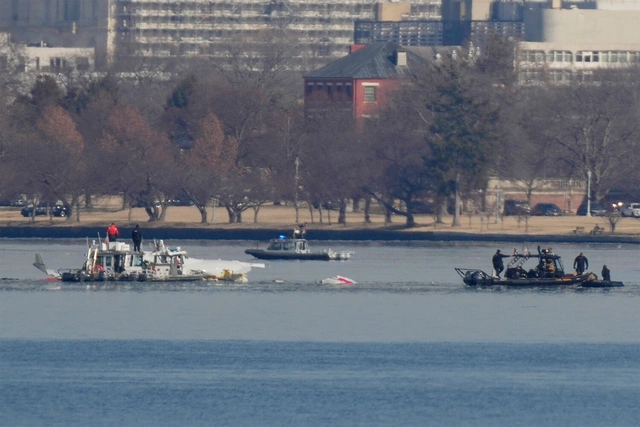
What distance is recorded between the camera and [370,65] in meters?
148

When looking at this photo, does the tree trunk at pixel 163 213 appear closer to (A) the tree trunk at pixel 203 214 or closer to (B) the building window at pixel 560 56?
(A) the tree trunk at pixel 203 214

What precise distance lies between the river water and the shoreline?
26.3m

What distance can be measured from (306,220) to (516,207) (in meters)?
14.2

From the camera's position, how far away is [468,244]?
4225 inches

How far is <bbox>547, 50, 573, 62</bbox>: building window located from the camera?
579ft

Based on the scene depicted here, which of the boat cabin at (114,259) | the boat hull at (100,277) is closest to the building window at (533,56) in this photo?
the boat cabin at (114,259)

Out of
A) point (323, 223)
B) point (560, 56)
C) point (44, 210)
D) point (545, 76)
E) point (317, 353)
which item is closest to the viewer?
point (317, 353)

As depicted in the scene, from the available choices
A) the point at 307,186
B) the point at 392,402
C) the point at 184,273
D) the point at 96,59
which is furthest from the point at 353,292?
the point at 96,59

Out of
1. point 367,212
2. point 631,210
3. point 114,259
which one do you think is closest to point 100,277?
point 114,259

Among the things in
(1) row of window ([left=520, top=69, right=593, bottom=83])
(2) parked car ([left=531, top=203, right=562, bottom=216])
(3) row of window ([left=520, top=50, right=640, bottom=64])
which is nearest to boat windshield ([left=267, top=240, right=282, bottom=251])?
(2) parked car ([left=531, top=203, right=562, bottom=216])

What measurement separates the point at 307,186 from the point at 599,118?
20941mm

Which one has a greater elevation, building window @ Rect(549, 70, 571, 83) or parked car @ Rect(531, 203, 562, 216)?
building window @ Rect(549, 70, 571, 83)

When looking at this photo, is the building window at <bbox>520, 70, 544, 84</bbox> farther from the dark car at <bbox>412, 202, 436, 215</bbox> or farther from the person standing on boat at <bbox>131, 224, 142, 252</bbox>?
the person standing on boat at <bbox>131, 224, 142, 252</bbox>

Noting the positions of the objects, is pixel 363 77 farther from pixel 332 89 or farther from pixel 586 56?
pixel 586 56
